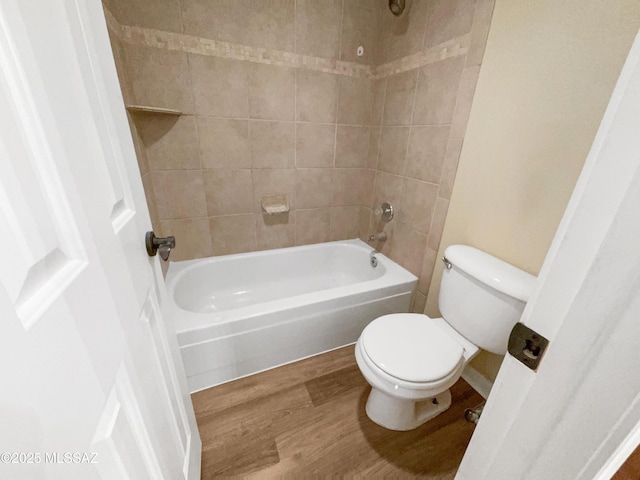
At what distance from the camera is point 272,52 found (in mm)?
1495

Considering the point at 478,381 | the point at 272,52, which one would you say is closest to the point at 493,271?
the point at 478,381

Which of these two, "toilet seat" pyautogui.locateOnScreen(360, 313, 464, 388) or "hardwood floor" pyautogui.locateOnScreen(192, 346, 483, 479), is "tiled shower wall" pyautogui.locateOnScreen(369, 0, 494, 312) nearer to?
"toilet seat" pyautogui.locateOnScreen(360, 313, 464, 388)

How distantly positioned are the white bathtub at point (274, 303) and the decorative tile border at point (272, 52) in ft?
3.96

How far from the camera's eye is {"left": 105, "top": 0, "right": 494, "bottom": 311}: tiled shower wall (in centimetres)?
127

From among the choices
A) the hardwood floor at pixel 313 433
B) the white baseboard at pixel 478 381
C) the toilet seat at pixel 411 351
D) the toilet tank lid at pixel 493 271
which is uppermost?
the toilet tank lid at pixel 493 271

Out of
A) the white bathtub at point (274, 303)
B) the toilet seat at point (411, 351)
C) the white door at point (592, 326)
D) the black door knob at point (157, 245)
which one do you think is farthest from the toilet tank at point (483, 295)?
the black door knob at point (157, 245)

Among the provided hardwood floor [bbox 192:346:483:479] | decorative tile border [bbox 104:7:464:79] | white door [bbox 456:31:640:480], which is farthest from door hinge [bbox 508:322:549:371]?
decorative tile border [bbox 104:7:464:79]

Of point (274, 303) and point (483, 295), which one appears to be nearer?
point (483, 295)

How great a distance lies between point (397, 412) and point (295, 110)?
1.76 m

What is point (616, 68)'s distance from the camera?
0.75m

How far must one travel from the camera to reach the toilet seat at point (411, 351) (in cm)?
92

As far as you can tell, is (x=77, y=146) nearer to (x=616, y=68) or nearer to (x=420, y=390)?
(x=420, y=390)

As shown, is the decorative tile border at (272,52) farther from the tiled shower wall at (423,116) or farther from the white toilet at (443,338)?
the white toilet at (443,338)

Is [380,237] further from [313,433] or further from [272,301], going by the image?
[313,433]
